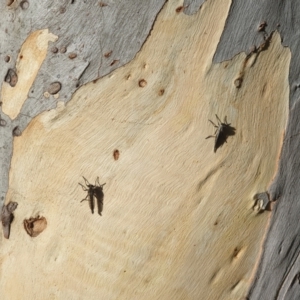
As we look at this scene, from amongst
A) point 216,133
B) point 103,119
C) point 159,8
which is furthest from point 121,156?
point 159,8

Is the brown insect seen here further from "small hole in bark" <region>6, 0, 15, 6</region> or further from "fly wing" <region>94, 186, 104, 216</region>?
"small hole in bark" <region>6, 0, 15, 6</region>

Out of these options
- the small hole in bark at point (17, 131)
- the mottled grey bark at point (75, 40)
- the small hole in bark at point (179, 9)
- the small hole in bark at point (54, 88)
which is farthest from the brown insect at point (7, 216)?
the small hole in bark at point (179, 9)

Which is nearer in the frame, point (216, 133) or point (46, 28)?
point (216, 133)

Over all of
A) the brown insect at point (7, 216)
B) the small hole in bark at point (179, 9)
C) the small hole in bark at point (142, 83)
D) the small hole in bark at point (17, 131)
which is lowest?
the brown insect at point (7, 216)

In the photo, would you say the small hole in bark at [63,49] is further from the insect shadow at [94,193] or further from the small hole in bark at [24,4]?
the insect shadow at [94,193]

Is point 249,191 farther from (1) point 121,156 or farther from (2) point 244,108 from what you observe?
(1) point 121,156

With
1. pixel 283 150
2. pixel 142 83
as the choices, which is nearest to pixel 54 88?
pixel 142 83

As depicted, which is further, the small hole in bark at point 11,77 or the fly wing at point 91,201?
the small hole in bark at point 11,77

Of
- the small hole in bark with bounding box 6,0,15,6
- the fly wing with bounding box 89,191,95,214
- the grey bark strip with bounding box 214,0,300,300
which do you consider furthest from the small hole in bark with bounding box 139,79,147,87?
the small hole in bark with bounding box 6,0,15,6
